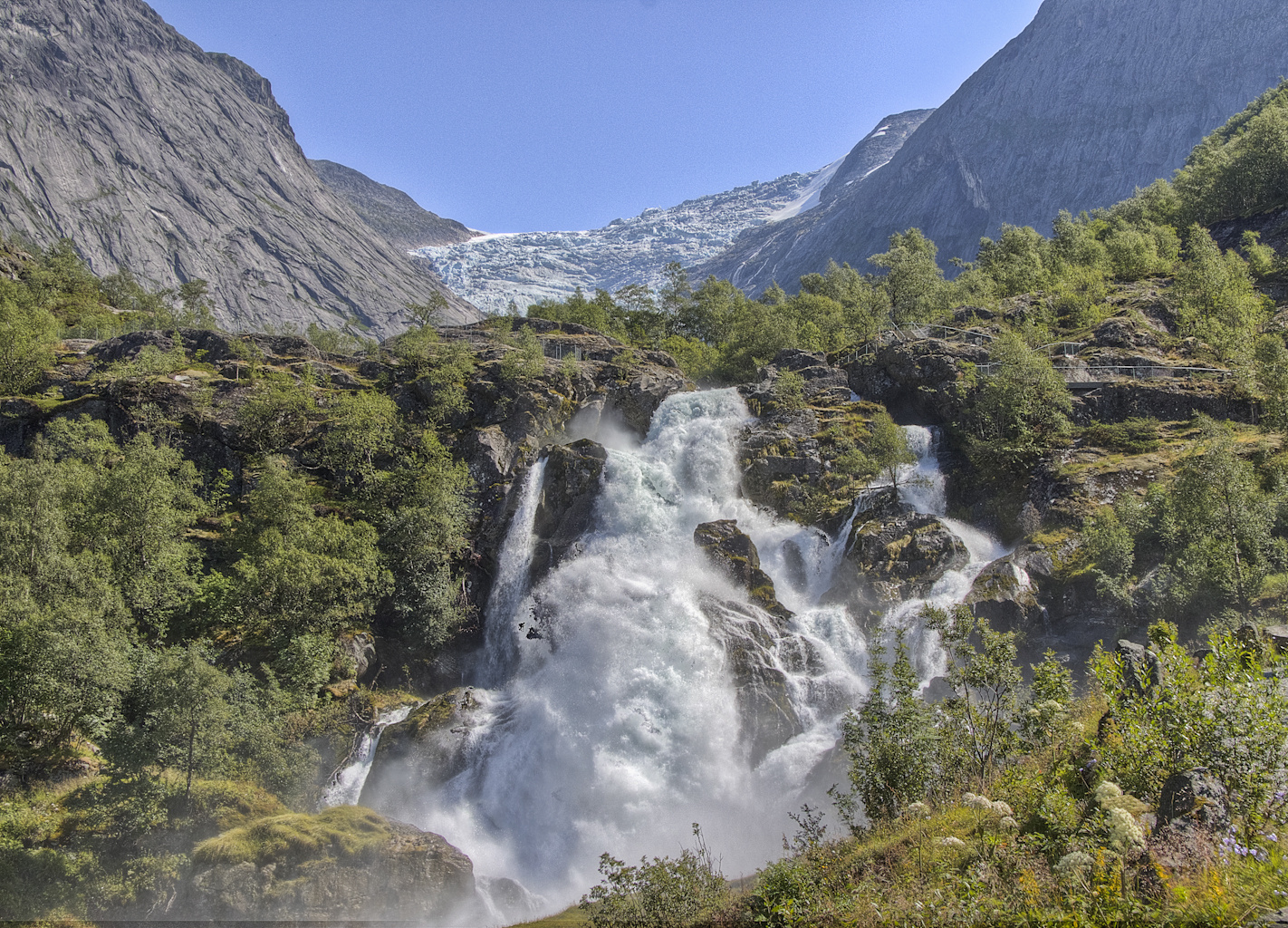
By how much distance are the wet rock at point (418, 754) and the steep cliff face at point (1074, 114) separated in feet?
441

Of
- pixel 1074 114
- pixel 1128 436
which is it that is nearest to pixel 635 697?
pixel 1128 436

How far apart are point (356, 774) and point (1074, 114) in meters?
152

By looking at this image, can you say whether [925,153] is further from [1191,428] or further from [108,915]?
[108,915]

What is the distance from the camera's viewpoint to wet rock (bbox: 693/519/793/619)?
1216 inches

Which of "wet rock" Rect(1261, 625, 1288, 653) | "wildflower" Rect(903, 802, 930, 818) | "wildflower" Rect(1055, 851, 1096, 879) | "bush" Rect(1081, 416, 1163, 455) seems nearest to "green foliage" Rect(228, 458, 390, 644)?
"wildflower" Rect(903, 802, 930, 818)

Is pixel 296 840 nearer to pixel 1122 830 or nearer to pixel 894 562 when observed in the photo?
pixel 1122 830

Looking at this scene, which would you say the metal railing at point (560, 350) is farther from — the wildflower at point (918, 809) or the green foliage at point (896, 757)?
the wildflower at point (918, 809)

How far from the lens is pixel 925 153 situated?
495 ft

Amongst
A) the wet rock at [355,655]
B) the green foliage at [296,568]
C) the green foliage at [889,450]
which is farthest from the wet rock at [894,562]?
the green foliage at [296,568]

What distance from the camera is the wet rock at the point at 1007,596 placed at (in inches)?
1041

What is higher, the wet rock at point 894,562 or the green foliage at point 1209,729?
the green foliage at point 1209,729

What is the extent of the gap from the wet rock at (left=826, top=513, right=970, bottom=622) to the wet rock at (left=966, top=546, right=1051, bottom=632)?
2.16 m

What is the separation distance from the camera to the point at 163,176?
14212cm

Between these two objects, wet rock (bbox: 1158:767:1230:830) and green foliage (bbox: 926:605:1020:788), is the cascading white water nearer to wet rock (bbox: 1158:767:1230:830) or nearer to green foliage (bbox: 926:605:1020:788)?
green foliage (bbox: 926:605:1020:788)
